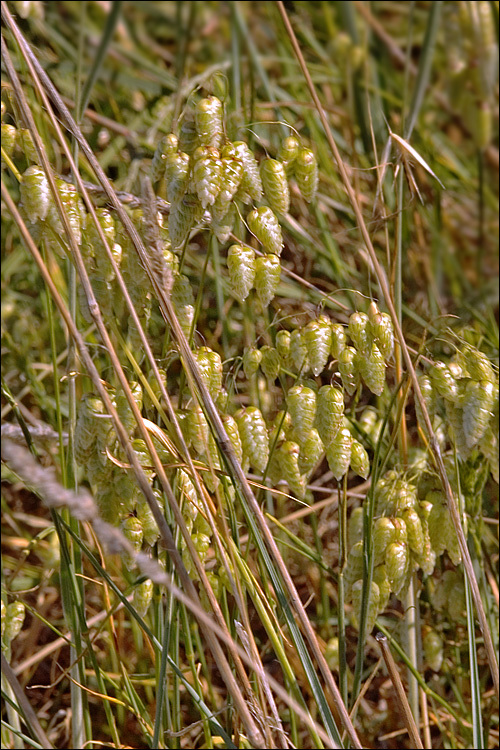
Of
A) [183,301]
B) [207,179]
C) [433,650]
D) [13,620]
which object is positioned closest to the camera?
[207,179]

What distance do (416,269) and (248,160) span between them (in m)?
1.04

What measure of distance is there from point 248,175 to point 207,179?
0.07 m

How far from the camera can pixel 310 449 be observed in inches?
31.0

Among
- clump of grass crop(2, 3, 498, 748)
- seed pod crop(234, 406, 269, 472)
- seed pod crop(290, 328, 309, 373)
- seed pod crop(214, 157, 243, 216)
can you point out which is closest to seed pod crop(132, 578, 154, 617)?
clump of grass crop(2, 3, 498, 748)

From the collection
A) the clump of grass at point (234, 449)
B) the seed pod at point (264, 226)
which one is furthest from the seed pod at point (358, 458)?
the seed pod at point (264, 226)

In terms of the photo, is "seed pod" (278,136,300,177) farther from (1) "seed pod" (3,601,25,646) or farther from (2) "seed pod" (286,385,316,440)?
(1) "seed pod" (3,601,25,646)

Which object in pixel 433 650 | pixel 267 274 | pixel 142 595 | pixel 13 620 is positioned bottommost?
pixel 433 650

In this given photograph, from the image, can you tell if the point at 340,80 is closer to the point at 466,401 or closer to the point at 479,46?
the point at 479,46

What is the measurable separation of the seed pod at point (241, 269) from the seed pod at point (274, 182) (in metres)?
0.07

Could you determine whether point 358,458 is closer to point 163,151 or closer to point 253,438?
point 253,438

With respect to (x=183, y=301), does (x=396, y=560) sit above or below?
below

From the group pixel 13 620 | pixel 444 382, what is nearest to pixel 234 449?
pixel 444 382

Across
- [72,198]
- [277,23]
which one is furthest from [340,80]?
[72,198]

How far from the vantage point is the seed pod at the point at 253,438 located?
0.78m
